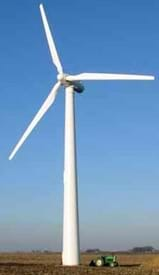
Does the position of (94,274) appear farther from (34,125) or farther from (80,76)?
(80,76)

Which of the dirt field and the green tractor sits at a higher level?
the green tractor

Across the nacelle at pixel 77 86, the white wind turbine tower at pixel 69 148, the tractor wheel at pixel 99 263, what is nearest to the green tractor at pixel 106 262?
the tractor wheel at pixel 99 263

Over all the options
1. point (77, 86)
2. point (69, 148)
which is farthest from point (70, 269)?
point (77, 86)

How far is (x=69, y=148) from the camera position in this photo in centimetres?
5619

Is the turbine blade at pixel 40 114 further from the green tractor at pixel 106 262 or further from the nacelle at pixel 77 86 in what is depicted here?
the green tractor at pixel 106 262

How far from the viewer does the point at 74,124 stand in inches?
2253

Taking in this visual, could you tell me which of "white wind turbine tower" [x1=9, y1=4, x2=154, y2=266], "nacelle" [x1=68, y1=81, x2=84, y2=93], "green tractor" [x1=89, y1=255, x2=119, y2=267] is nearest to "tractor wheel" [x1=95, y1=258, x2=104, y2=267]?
"green tractor" [x1=89, y1=255, x2=119, y2=267]

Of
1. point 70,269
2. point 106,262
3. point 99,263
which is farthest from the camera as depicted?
point 106,262

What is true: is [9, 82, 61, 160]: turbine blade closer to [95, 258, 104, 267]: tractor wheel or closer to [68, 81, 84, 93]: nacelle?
[68, 81, 84, 93]: nacelle

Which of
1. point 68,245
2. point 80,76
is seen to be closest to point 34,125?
point 80,76

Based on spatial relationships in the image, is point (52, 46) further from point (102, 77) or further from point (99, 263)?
point (99, 263)

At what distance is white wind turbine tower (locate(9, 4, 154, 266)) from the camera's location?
2146 inches

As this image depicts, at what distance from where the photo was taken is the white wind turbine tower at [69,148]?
179ft

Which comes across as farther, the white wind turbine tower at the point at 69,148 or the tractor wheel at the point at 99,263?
the tractor wheel at the point at 99,263
